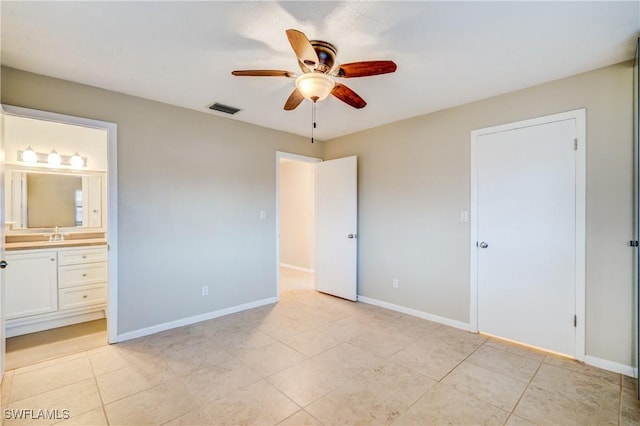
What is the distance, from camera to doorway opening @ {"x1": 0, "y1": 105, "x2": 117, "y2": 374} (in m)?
2.84

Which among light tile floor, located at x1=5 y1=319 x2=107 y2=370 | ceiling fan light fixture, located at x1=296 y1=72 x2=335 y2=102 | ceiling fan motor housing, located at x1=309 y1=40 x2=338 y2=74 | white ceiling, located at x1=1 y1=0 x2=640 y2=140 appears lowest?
light tile floor, located at x1=5 y1=319 x2=107 y2=370

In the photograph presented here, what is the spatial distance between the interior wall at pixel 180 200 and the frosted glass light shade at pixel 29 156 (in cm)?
146

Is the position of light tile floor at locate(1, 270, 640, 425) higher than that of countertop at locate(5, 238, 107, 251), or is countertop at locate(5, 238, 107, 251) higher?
countertop at locate(5, 238, 107, 251)

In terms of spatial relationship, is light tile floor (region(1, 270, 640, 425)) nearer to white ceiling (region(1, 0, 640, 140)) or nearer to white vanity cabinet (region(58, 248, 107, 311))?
white vanity cabinet (region(58, 248, 107, 311))

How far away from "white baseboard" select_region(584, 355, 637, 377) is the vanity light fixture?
5.82 m

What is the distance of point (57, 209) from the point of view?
12.1 feet

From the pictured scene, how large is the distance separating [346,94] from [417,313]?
2.72 metres

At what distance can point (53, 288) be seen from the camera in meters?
3.20

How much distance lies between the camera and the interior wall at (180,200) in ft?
9.46

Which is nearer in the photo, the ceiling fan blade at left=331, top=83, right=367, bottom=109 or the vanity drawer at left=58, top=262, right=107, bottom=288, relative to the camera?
the ceiling fan blade at left=331, top=83, right=367, bottom=109

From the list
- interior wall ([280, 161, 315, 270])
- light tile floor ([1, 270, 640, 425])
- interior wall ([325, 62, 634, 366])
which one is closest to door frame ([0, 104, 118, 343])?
light tile floor ([1, 270, 640, 425])

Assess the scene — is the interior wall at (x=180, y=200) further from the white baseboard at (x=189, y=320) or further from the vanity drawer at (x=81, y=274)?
the vanity drawer at (x=81, y=274)

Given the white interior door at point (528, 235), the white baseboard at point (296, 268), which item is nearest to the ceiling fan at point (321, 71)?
the white interior door at point (528, 235)

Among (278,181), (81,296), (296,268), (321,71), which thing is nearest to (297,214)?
(296,268)
